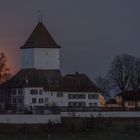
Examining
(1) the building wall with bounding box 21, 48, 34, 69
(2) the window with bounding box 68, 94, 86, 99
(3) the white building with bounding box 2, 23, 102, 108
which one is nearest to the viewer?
(3) the white building with bounding box 2, 23, 102, 108

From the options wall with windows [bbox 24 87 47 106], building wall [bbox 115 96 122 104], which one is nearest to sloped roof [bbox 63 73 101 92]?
wall with windows [bbox 24 87 47 106]

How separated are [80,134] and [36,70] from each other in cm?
4749

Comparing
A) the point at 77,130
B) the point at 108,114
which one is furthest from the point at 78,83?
the point at 77,130

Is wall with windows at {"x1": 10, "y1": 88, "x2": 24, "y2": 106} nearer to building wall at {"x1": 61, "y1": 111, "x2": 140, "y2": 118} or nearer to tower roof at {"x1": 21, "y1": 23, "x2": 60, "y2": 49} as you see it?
tower roof at {"x1": 21, "y1": 23, "x2": 60, "y2": 49}

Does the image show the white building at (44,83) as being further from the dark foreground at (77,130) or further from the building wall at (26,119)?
the dark foreground at (77,130)

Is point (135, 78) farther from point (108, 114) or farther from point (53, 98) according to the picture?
point (108, 114)

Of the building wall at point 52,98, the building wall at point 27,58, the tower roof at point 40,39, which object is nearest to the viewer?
the building wall at point 52,98

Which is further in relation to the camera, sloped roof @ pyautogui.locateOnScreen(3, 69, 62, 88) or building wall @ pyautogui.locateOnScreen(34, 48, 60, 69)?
building wall @ pyautogui.locateOnScreen(34, 48, 60, 69)

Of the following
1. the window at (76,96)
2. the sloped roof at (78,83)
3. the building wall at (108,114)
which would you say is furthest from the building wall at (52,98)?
the building wall at (108,114)

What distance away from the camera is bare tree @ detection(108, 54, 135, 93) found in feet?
467

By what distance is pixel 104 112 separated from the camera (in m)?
107

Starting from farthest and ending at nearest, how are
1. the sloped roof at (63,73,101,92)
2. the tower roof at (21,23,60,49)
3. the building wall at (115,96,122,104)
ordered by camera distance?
the building wall at (115,96,122,104) → the tower roof at (21,23,60,49) → the sloped roof at (63,73,101,92)

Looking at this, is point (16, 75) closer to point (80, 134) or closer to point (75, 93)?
point (75, 93)

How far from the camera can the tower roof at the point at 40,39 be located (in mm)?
137625
